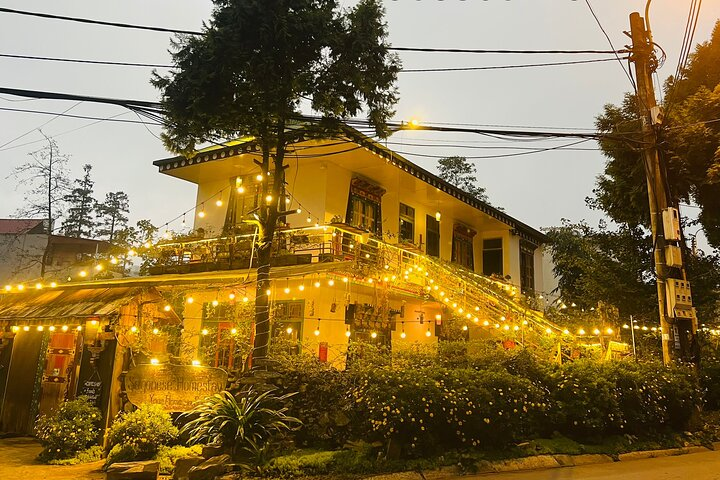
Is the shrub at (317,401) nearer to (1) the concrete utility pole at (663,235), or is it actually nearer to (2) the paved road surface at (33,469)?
(2) the paved road surface at (33,469)

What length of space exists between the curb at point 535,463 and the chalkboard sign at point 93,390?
19.1ft

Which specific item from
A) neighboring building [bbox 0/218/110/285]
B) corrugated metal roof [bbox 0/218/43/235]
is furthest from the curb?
corrugated metal roof [bbox 0/218/43/235]

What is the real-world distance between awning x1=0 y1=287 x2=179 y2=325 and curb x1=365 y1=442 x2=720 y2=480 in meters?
6.31

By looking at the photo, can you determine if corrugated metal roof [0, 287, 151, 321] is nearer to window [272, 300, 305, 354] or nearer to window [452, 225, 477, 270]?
window [272, 300, 305, 354]

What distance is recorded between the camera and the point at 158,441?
9117 millimetres

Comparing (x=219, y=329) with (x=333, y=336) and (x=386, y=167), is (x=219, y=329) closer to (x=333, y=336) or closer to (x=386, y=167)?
(x=333, y=336)

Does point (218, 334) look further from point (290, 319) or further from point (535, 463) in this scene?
point (535, 463)

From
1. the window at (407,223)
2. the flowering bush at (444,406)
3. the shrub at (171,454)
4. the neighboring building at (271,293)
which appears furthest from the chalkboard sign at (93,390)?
the window at (407,223)

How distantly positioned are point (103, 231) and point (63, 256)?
Answer: 800 inches

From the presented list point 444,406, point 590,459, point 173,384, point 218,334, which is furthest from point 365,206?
point 590,459

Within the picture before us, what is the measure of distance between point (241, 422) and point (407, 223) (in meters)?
13.3

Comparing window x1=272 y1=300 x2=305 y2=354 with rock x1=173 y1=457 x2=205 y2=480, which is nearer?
rock x1=173 y1=457 x2=205 y2=480

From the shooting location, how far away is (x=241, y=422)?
27.8 ft

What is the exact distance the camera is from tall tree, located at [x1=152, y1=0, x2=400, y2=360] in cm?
965
